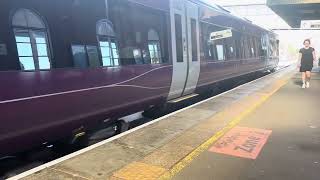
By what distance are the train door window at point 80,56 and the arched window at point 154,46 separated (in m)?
2.36

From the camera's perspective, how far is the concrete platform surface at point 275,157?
4.55 m

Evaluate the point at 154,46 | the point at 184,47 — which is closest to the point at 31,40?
the point at 154,46

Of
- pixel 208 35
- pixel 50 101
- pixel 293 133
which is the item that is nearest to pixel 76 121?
pixel 50 101

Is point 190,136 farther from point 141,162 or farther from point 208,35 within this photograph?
point 208,35

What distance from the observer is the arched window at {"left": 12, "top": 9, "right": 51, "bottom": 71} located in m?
4.57

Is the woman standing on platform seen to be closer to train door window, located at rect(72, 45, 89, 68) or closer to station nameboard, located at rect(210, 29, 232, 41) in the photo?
station nameboard, located at rect(210, 29, 232, 41)

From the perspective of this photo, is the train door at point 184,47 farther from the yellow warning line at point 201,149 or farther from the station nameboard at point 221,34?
the yellow warning line at point 201,149

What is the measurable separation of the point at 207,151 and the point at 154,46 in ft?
10.7

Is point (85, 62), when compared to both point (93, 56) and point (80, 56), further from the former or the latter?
point (93, 56)

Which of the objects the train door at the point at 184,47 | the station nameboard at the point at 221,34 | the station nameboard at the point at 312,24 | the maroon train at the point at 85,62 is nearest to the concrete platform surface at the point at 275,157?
the maroon train at the point at 85,62

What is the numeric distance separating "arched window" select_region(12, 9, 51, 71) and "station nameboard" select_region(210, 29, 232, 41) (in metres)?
7.72

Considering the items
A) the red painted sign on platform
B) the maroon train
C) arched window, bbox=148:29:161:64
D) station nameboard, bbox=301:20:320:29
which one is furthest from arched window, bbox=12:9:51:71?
station nameboard, bbox=301:20:320:29

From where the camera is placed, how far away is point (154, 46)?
8.14 m

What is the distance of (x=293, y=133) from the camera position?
6.56 meters
